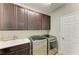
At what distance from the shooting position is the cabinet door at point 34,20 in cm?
164

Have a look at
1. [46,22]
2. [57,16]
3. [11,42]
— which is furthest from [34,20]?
[11,42]

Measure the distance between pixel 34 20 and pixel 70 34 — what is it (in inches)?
23.4

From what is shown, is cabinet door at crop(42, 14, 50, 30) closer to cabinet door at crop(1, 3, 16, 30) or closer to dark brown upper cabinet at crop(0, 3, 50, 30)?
dark brown upper cabinet at crop(0, 3, 50, 30)

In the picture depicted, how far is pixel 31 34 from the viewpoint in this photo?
1614 mm

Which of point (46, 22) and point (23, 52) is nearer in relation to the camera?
point (23, 52)

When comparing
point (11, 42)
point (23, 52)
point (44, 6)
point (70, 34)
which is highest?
point (44, 6)

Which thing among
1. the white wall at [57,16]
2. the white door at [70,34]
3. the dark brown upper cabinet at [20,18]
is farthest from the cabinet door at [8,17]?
the white door at [70,34]

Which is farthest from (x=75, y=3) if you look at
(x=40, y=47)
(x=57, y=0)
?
(x=40, y=47)

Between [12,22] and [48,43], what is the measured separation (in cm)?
66

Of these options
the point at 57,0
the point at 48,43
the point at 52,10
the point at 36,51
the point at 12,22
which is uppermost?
the point at 57,0

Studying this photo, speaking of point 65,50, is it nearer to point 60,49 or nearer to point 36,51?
point 60,49

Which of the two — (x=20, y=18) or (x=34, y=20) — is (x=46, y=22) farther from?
(x=20, y=18)

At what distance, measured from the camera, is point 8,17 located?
1.58 meters

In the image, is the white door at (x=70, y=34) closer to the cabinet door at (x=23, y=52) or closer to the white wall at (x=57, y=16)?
the white wall at (x=57, y=16)
